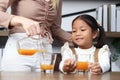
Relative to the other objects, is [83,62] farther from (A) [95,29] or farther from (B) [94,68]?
(A) [95,29]

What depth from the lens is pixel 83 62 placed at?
1265 millimetres

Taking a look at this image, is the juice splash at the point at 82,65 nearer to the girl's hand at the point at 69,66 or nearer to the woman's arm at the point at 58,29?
the girl's hand at the point at 69,66

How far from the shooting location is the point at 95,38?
195 cm

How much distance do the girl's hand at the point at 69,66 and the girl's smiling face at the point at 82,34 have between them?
1.56 feet

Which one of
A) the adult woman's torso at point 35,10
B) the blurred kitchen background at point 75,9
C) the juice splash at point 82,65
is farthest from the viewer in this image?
the blurred kitchen background at point 75,9

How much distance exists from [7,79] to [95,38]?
1045mm

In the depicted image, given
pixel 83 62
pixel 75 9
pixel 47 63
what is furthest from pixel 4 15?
pixel 75 9

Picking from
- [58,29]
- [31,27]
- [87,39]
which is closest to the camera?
[31,27]

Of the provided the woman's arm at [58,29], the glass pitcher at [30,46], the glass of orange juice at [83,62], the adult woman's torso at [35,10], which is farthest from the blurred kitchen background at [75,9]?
the glass of orange juice at [83,62]

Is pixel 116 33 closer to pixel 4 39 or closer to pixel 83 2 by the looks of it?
pixel 83 2

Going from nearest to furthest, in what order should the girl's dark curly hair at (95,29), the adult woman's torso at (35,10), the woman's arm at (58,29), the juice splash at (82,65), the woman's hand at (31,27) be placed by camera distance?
1. the woman's hand at (31,27)
2. the juice splash at (82,65)
3. the adult woman's torso at (35,10)
4. the woman's arm at (58,29)
5. the girl's dark curly hair at (95,29)

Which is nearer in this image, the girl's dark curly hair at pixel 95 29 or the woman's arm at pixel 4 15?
the woman's arm at pixel 4 15

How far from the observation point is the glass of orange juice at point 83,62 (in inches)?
49.3

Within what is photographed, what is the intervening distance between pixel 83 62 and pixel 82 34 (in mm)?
575
